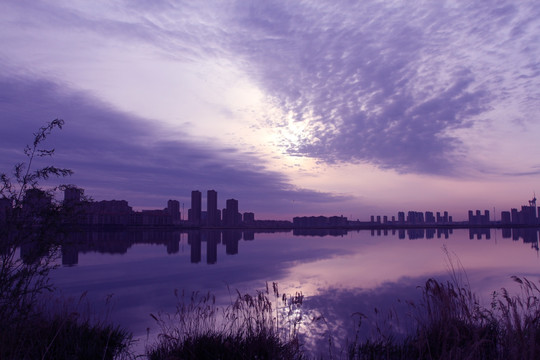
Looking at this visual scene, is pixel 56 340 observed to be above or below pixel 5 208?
below

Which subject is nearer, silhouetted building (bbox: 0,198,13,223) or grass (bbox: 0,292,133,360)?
grass (bbox: 0,292,133,360)

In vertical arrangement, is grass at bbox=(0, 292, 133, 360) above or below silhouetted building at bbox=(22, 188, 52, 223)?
below

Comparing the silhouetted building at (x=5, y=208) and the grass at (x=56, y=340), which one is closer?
the grass at (x=56, y=340)

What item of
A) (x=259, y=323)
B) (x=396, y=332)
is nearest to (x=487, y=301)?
(x=396, y=332)

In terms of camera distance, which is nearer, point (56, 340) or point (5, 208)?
point (5, 208)

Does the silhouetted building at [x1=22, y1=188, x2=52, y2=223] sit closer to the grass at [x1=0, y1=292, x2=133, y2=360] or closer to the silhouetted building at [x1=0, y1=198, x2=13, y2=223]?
the silhouetted building at [x1=0, y1=198, x2=13, y2=223]

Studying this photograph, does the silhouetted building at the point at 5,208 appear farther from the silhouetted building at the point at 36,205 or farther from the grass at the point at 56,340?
the grass at the point at 56,340

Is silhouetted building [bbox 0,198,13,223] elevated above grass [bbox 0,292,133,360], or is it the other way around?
silhouetted building [bbox 0,198,13,223]

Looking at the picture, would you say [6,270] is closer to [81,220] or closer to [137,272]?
[81,220]

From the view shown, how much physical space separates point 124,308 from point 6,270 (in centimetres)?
1257

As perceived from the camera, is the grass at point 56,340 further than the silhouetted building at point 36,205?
No

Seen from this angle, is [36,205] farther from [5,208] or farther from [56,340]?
[56,340]

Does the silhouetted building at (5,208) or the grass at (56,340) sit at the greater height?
the silhouetted building at (5,208)

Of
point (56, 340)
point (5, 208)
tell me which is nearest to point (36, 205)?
point (5, 208)
